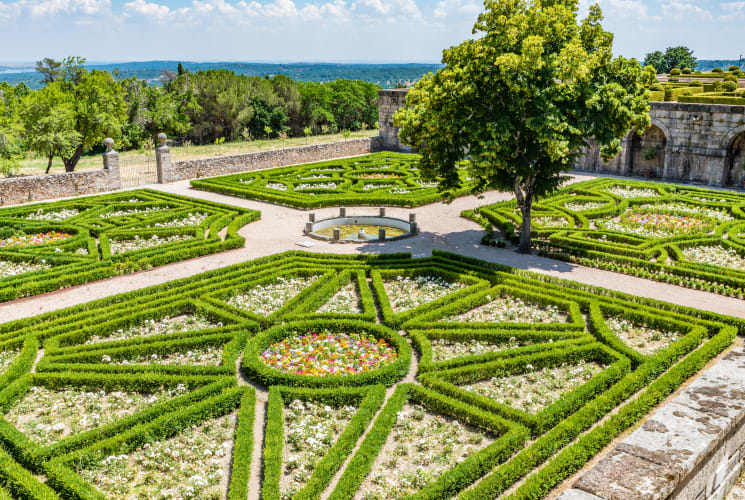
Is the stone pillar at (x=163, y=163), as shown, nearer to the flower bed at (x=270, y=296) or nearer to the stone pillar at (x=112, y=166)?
the stone pillar at (x=112, y=166)

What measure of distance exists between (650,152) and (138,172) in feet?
88.9

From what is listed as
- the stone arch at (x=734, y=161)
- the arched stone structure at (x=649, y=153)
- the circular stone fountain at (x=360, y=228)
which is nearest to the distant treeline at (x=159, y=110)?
the circular stone fountain at (x=360, y=228)

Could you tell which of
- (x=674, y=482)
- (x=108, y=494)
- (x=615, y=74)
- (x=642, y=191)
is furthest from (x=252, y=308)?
(x=642, y=191)

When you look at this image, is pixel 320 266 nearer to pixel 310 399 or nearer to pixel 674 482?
pixel 310 399

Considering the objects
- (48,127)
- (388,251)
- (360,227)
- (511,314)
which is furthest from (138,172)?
(511,314)

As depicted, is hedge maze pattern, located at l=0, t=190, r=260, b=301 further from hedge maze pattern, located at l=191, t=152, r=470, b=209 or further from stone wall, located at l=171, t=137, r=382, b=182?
stone wall, located at l=171, t=137, r=382, b=182

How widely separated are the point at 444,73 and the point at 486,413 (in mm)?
10447

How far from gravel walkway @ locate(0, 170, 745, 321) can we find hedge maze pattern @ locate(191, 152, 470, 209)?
48 centimetres

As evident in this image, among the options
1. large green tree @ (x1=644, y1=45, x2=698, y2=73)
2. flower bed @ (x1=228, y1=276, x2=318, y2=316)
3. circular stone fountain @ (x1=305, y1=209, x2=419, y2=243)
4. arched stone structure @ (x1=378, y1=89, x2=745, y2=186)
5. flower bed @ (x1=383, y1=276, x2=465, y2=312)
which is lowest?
flower bed @ (x1=228, y1=276, x2=318, y2=316)

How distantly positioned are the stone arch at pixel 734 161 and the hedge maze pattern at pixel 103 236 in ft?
72.6

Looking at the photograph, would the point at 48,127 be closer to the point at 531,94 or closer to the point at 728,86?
the point at 531,94

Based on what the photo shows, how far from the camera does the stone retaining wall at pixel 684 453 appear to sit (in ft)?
20.1

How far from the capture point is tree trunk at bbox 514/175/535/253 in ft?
61.7

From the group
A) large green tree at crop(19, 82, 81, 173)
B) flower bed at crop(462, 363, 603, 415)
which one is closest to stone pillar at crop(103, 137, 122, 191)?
large green tree at crop(19, 82, 81, 173)
